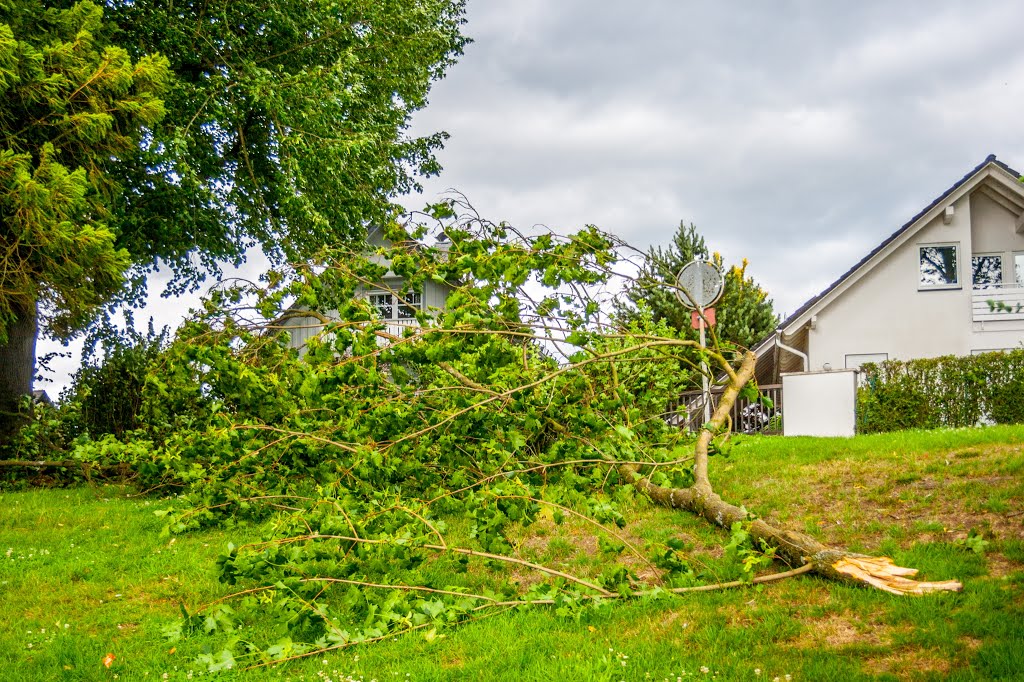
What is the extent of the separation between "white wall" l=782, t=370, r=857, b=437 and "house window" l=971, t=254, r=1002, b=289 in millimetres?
11229

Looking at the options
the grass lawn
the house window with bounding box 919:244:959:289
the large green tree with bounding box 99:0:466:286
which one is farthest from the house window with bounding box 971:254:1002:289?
the large green tree with bounding box 99:0:466:286

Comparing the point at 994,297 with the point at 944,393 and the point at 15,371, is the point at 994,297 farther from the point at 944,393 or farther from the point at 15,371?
the point at 15,371

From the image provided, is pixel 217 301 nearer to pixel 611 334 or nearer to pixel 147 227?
pixel 611 334

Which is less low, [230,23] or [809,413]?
[230,23]

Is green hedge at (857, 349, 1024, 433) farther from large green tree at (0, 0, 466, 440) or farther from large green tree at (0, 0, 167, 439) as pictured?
large green tree at (0, 0, 167, 439)

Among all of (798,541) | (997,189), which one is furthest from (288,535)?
(997,189)

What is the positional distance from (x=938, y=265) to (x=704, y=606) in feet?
61.9

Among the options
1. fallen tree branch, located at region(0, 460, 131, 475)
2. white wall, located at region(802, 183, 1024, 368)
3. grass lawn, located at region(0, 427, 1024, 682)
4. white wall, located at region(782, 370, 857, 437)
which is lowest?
grass lawn, located at region(0, 427, 1024, 682)

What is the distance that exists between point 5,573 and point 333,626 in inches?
156

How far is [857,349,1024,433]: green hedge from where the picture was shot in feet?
44.8

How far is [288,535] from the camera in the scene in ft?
20.2

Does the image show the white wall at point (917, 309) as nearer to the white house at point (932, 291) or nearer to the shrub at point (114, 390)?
the white house at point (932, 291)

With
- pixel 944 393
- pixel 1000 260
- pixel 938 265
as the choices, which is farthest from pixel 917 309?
pixel 944 393

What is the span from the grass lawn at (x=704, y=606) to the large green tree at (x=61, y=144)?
325 centimetres
